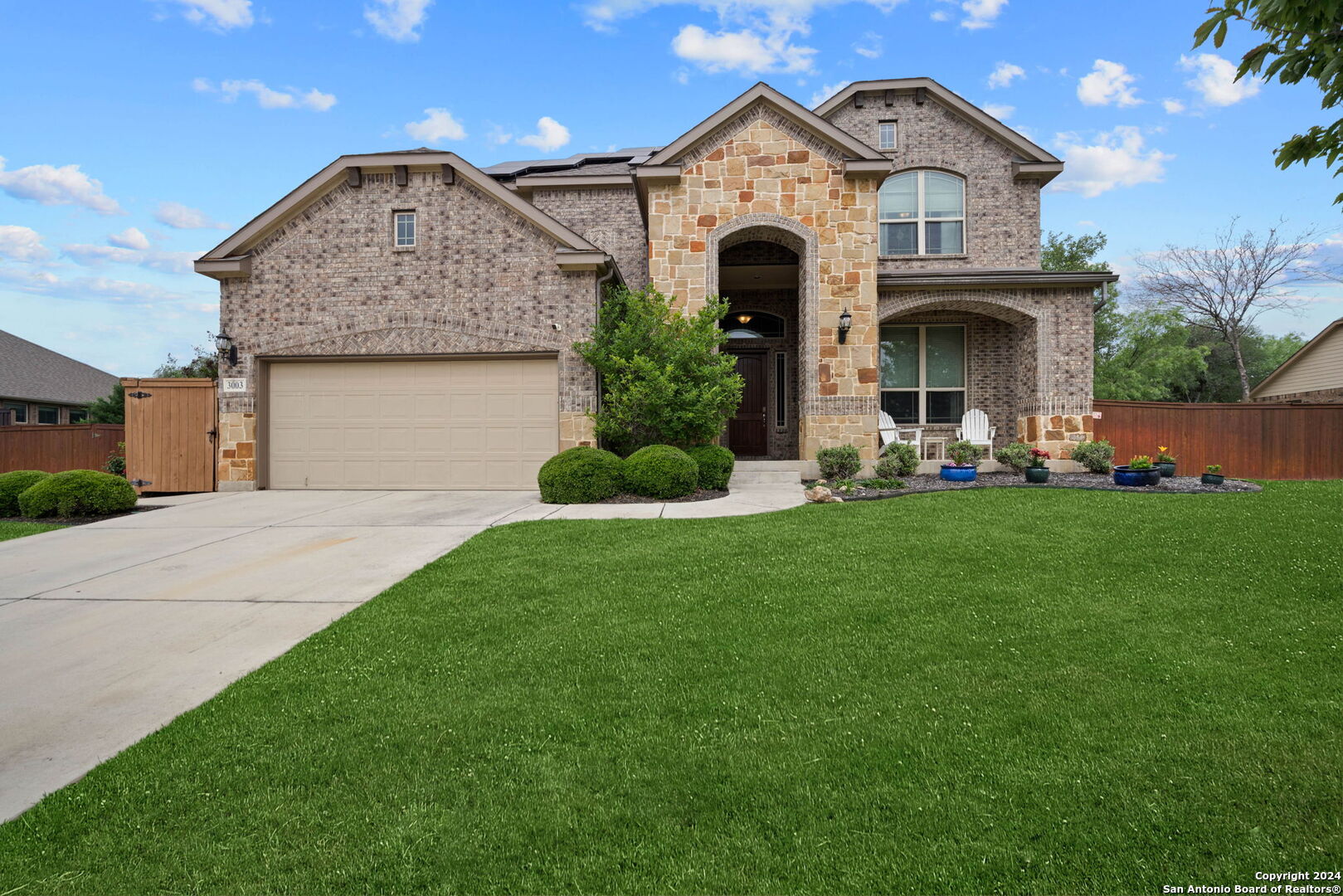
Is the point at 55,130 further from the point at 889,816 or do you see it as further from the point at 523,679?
the point at 889,816

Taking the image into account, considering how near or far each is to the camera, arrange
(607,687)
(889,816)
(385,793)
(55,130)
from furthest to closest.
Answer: (55,130)
(607,687)
(385,793)
(889,816)

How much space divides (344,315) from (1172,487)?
14.7m

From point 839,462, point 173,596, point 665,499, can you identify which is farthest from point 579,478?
point 173,596

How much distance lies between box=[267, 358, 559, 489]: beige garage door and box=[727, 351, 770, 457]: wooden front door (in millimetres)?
4952

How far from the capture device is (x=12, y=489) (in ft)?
32.9

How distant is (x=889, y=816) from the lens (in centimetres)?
224

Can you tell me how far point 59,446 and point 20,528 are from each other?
24.4ft

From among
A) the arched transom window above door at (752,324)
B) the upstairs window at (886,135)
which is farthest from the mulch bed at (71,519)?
the upstairs window at (886,135)

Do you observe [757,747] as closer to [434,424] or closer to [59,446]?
[434,424]

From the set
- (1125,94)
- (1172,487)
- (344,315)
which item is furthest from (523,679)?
(1125,94)

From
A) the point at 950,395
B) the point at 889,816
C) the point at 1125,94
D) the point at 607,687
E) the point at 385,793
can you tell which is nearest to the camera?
the point at 889,816

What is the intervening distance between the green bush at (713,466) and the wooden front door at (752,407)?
421cm

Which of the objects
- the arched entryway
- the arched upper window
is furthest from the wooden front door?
the arched upper window

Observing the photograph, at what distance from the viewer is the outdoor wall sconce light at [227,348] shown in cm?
1177
